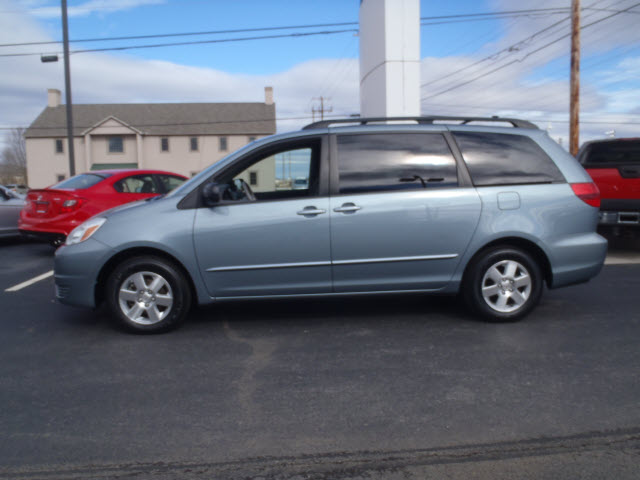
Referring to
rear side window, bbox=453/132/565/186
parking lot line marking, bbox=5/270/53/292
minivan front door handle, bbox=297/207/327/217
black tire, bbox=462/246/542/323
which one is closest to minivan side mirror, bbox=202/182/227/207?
minivan front door handle, bbox=297/207/327/217

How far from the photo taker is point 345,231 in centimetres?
455

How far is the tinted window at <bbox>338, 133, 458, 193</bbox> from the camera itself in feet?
15.2

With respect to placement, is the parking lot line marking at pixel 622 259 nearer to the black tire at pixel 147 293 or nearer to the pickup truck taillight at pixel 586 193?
the pickup truck taillight at pixel 586 193

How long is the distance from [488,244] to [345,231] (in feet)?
4.30

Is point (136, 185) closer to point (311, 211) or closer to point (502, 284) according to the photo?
point (311, 211)

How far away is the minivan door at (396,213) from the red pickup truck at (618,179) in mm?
4636

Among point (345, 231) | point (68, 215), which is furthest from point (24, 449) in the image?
point (68, 215)

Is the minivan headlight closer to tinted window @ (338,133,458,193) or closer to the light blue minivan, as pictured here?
the light blue minivan

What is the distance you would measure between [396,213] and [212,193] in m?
1.56

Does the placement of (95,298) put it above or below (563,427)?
above

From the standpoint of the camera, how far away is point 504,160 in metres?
4.82

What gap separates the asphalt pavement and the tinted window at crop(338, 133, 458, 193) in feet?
4.18

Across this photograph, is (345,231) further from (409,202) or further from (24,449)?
(24,449)

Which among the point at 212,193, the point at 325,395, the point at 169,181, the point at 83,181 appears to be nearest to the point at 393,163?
the point at 212,193
